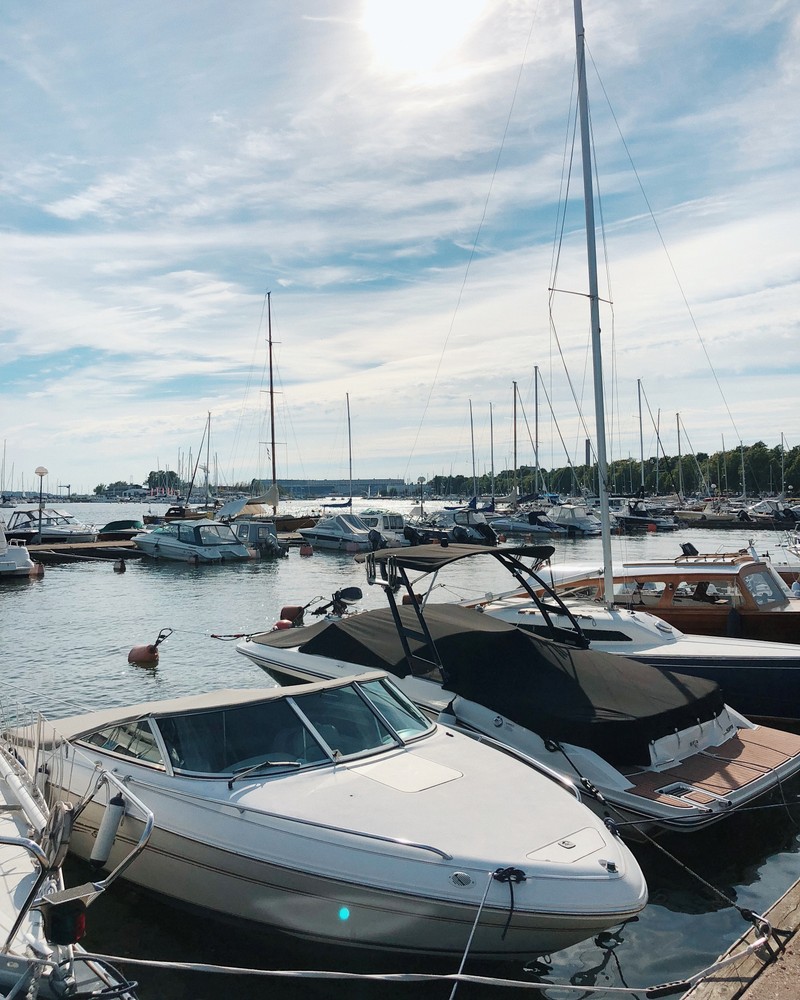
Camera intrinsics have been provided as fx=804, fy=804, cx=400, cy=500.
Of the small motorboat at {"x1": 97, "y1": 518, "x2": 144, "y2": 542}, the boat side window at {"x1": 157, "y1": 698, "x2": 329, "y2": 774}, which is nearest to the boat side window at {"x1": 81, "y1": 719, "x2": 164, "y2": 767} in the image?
the boat side window at {"x1": 157, "y1": 698, "x2": 329, "y2": 774}

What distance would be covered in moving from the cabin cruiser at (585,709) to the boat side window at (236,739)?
95.4 inches

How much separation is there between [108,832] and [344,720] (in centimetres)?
220

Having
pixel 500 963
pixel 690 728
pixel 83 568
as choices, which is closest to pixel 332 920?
pixel 500 963

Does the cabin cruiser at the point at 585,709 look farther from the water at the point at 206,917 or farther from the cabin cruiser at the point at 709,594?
the cabin cruiser at the point at 709,594

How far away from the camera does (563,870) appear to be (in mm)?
5508

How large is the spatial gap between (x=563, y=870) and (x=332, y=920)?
1675mm

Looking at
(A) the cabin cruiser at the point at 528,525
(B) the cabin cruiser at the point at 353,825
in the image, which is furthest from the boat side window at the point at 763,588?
(A) the cabin cruiser at the point at 528,525

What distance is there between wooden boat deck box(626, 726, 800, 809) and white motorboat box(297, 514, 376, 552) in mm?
37668

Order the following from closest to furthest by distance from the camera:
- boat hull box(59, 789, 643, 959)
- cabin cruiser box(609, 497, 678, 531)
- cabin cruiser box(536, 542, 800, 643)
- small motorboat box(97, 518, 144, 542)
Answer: boat hull box(59, 789, 643, 959) < cabin cruiser box(536, 542, 800, 643) < small motorboat box(97, 518, 144, 542) < cabin cruiser box(609, 497, 678, 531)

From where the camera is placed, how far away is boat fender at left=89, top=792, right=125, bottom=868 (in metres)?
5.53

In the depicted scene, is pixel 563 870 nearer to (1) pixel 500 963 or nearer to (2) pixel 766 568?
(1) pixel 500 963

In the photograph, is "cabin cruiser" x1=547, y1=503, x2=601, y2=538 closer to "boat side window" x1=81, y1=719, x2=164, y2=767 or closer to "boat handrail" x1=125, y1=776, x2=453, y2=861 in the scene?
"boat side window" x1=81, y1=719, x2=164, y2=767

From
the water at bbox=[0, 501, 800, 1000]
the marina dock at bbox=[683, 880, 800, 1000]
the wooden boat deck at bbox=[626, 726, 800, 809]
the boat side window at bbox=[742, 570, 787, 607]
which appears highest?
the boat side window at bbox=[742, 570, 787, 607]

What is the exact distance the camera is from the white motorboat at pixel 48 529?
46688 millimetres
